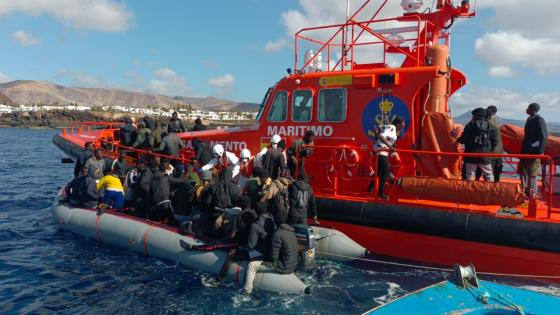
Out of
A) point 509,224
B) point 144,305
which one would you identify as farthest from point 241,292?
point 509,224

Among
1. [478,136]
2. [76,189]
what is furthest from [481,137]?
[76,189]

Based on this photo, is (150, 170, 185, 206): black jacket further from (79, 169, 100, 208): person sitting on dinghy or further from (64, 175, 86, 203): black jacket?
(64, 175, 86, 203): black jacket

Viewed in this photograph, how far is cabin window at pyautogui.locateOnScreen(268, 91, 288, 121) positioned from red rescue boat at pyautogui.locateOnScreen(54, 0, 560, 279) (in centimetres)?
2

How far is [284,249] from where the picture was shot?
5.92 meters

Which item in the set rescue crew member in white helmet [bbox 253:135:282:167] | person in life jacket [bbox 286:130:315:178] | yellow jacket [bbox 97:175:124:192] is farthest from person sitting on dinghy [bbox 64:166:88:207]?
person in life jacket [bbox 286:130:315:178]

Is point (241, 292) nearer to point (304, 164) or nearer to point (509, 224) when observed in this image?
point (304, 164)

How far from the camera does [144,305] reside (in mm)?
5891

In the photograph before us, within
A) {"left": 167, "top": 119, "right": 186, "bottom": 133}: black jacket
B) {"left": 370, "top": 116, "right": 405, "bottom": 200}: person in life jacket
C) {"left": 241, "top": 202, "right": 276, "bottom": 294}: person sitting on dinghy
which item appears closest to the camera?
{"left": 241, "top": 202, "right": 276, "bottom": 294}: person sitting on dinghy

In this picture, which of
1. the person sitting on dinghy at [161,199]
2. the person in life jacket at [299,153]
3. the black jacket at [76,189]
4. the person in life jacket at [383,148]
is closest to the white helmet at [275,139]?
the person in life jacket at [299,153]

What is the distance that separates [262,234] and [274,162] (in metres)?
1.78

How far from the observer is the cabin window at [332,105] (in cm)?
770

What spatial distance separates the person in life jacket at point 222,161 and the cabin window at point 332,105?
72.9 inches

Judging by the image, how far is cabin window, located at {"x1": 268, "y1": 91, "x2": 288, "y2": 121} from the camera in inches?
325

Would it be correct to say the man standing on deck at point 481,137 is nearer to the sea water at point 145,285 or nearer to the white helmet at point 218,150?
the sea water at point 145,285
